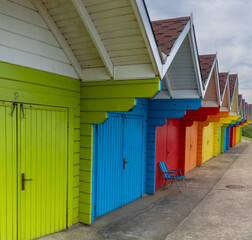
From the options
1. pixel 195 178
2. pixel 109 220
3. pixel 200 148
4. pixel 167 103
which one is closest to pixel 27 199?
pixel 109 220

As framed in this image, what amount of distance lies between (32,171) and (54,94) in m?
1.30

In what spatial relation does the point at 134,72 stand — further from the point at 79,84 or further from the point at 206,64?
the point at 206,64

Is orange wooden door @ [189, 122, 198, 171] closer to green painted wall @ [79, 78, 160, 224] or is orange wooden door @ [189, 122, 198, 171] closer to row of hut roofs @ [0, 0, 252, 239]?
row of hut roofs @ [0, 0, 252, 239]

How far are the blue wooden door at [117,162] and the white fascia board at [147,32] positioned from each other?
1954 millimetres

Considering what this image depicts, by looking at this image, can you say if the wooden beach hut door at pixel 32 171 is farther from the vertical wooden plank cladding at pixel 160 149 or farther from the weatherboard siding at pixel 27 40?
the vertical wooden plank cladding at pixel 160 149

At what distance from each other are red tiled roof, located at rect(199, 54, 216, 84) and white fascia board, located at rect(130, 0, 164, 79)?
3.54m

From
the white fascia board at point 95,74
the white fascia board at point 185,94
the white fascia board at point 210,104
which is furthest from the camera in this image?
the white fascia board at point 210,104

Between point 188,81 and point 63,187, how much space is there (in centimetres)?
403

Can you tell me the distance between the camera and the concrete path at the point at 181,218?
489cm

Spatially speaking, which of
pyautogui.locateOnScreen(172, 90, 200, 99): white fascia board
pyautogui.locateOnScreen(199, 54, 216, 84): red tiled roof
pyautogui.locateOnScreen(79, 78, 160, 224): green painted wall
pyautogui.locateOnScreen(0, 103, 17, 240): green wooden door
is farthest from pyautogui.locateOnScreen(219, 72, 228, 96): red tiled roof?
pyautogui.locateOnScreen(0, 103, 17, 240): green wooden door

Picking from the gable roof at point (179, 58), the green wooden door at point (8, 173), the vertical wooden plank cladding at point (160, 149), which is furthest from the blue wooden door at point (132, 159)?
the green wooden door at point (8, 173)

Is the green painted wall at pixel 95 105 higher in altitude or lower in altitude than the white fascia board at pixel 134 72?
lower

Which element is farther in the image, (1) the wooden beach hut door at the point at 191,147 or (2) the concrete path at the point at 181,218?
(1) the wooden beach hut door at the point at 191,147

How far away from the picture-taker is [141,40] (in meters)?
4.03
